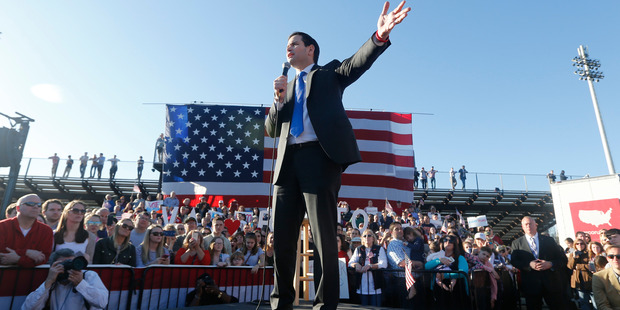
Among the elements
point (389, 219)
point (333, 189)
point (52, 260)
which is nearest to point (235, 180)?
point (389, 219)

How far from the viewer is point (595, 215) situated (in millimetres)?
11406

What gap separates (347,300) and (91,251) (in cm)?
345

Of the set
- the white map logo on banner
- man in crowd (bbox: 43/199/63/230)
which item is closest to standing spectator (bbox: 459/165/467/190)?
the white map logo on banner

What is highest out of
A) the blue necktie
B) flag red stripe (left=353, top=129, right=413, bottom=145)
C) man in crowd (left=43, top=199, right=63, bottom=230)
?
flag red stripe (left=353, top=129, right=413, bottom=145)

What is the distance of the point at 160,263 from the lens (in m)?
5.05

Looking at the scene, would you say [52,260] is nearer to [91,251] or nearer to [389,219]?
[91,251]

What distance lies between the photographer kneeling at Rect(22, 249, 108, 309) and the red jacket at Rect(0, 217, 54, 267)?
346 mm

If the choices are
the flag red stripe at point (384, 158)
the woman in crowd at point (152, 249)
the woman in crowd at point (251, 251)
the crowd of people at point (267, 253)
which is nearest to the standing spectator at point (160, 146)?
the flag red stripe at point (384, 158)

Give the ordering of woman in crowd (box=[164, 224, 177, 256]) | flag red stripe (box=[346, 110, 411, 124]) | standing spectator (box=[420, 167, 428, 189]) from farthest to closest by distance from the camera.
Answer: standing spectator (box=[420, 167, 428, 189]) → flag red stripe (box=[346, 110, 411, 124]) → woman in crowd (box=[164, 224, 177, 256])

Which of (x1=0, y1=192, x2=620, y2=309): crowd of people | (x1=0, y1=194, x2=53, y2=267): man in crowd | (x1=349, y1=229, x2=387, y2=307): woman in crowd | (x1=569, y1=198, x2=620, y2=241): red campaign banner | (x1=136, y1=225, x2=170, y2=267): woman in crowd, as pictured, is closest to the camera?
(x1=0, y1=194, x2=53, y2=267): man in crowd

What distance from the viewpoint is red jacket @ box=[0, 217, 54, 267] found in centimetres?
367

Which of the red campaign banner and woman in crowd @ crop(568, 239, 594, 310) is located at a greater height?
the red campaign banner

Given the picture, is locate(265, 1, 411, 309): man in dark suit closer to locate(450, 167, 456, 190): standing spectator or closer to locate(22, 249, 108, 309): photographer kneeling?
locate(22, 249, 108, 309): photographer kneeling

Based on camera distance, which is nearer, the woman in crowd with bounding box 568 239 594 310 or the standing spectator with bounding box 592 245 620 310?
the standing spectator with bounding box 592 245 620 310
